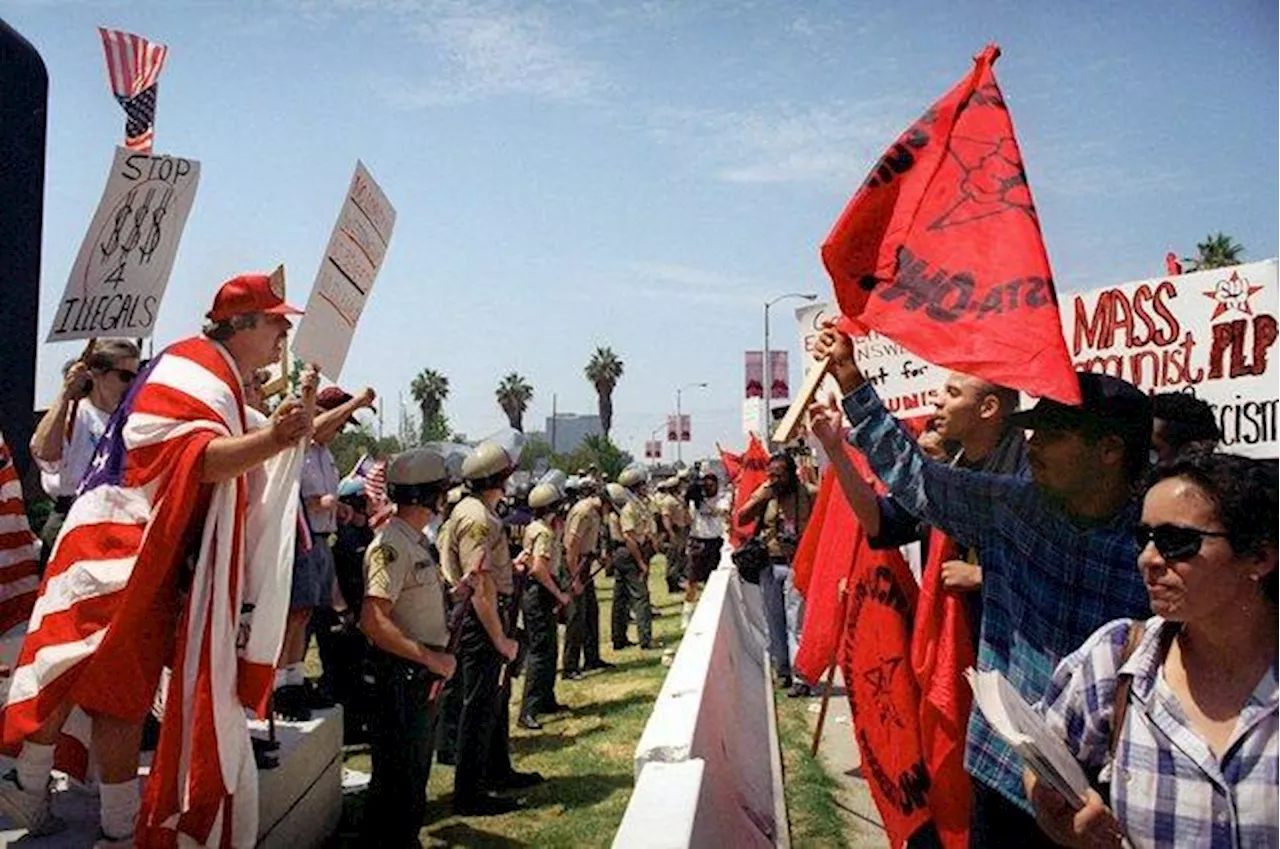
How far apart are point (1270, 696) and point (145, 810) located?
→ 331 centimetres

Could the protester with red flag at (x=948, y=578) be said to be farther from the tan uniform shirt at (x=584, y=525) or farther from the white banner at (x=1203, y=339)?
the tan uniform shirt at (x=584, y=525)

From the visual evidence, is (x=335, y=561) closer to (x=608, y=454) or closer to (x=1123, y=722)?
(x=1123, y=722)

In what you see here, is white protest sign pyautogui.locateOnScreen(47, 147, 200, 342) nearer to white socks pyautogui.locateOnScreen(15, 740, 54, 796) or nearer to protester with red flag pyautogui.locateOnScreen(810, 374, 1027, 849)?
white socks pyautogui.locateOnScreen(15, 740, 54, 796)

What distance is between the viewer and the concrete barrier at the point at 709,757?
10.6 ft

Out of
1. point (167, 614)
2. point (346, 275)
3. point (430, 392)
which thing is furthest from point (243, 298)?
point (430, 392)

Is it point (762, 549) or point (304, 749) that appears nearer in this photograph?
point (304, 749)

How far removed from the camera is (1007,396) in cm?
384

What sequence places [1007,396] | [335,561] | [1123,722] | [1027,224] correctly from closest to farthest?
[1123,722] < [1027,224] < [1007,396] < [335,561]

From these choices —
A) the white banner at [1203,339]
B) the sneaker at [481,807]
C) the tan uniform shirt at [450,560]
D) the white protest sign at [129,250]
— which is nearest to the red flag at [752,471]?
the tan uniform shirt at [450,560]

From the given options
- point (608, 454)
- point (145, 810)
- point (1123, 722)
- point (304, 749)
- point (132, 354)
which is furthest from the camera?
point (608, 454)

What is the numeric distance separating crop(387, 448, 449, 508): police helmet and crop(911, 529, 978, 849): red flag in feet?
8.13

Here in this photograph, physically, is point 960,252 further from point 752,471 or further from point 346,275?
point 752,471

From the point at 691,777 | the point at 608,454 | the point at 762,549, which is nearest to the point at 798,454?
the point at 762,549

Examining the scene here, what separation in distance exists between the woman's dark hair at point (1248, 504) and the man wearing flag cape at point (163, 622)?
271 centimetres
